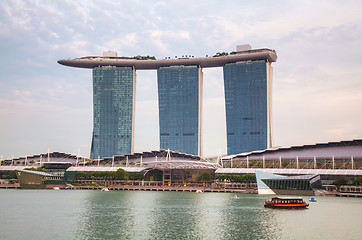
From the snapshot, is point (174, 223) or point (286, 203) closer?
point (174, 223)

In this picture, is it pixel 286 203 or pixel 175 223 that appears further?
pixel 286 203

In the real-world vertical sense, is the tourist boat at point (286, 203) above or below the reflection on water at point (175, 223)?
above

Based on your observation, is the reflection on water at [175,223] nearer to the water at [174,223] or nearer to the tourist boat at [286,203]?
the water at [174,223]

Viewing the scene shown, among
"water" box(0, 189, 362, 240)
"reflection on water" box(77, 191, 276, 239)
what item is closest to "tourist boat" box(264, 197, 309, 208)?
"water" box(0, 189, 362, 240)

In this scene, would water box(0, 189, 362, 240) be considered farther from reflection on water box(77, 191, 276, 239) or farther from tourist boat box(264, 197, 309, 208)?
tourist boat box(264, 197, 309, 208)

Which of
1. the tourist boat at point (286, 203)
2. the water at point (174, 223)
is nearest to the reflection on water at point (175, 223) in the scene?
the water at point (174, 223)

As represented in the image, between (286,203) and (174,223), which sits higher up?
(286,203)

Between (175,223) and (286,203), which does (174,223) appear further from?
(286,203)

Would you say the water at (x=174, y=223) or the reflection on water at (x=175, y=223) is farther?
the reflection on water at (x=175, y=223)

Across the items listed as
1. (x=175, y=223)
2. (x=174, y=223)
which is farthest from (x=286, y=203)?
(x=174, y=223)

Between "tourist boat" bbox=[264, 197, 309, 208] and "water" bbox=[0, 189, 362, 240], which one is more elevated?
"tourist boat" bbox=[264, 197, 309, 208]

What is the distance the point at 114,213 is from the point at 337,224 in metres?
44.6

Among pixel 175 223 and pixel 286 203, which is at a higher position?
pixel 286 203

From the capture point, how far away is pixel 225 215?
3957 inches
